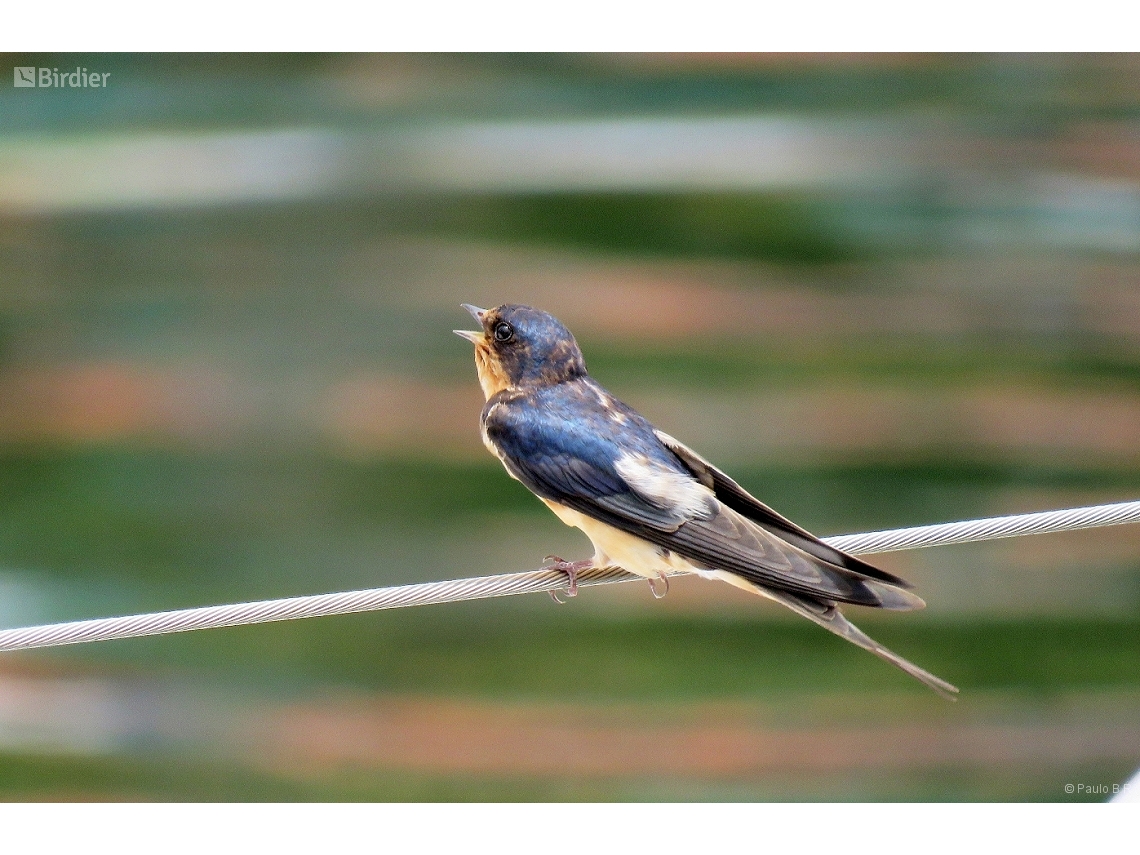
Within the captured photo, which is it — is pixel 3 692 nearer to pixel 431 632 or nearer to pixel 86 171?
pixel 431 632

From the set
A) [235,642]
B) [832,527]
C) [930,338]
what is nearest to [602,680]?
[832,527]

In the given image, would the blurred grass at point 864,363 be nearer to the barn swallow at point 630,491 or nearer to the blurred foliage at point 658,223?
the blurred foliage at point 658,223

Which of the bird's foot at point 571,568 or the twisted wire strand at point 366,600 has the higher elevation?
the bird's foot at point 571,568

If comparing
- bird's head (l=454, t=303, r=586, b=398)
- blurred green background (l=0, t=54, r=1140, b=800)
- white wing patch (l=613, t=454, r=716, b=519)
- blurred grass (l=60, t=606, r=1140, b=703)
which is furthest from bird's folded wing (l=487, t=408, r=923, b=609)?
blurred grass (l=60, t=606, r=1140, b=703)

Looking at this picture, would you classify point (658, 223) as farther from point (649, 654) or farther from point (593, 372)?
point (649, 654)

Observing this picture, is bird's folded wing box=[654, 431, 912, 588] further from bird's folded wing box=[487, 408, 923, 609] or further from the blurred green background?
the blurred green background

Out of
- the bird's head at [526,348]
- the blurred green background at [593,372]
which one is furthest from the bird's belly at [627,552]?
the blurred green background at [593,372]

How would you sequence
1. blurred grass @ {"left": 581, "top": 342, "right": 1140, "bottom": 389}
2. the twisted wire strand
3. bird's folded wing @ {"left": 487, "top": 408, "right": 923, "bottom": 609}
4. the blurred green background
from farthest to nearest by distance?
blurred grass @ {"left": 581, "top": 342, "right": 1140, "bottom": 389} < the blurred green background < bird's folded wing @ {"left": 487, "top": 408, "right": 923, "bottom": 609} < the twisted wire strand
